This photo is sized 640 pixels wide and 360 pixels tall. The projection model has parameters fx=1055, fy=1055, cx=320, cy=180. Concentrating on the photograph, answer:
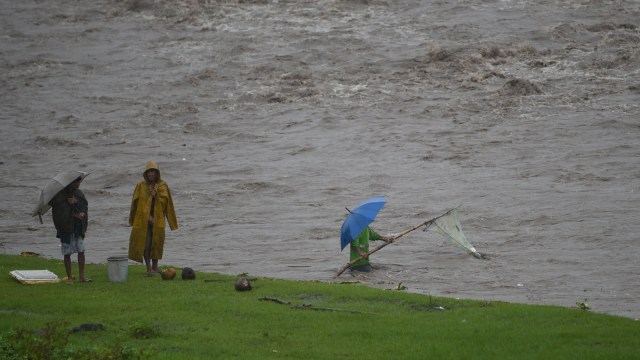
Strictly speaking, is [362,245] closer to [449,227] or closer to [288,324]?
[449,227]

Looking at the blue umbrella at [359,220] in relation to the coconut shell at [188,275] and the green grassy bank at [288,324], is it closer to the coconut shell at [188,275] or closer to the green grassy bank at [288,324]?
the green grassy bank at [288,324]

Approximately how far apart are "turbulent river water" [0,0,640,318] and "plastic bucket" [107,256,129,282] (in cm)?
384

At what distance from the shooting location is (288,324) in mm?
12398

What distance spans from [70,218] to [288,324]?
4.60m

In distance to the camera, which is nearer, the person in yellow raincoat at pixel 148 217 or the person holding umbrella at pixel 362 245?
the person in yellow raincoat at pixel 148 217

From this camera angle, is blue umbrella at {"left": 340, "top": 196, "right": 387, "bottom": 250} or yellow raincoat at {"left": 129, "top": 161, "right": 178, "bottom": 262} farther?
blue umbrella at {"left": 340, "top": 196, "right": 387, "bottom": 250}

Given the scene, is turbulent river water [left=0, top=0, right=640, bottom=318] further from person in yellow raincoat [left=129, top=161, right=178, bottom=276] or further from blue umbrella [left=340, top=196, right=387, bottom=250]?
person in yellow raincoat [left=129, top=161, right=178, bottom=276]

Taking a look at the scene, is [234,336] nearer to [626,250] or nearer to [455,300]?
[455,300]

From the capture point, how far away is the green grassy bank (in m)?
10.7

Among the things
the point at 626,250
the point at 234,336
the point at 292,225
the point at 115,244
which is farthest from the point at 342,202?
the point at 234,336

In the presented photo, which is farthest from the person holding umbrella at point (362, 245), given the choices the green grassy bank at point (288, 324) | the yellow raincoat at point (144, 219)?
the yellow raincoat at point (144, 219)

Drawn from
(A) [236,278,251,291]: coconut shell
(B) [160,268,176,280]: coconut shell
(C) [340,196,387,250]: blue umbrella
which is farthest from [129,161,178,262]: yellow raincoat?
(C) [340,196,387,250]: blue umbrella

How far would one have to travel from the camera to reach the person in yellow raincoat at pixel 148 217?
16.2 m

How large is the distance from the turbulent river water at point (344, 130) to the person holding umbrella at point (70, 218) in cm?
432
